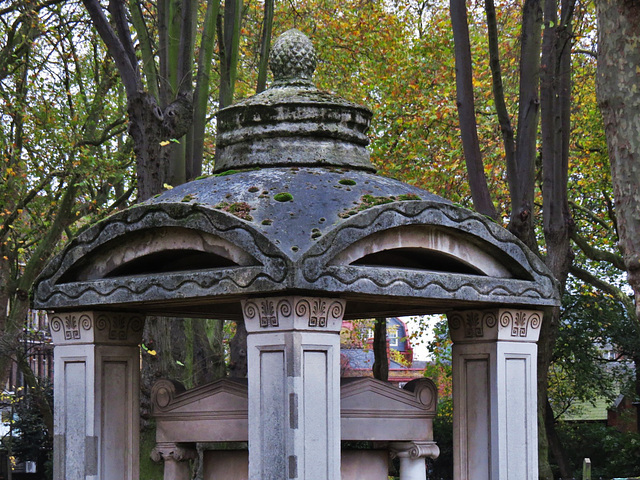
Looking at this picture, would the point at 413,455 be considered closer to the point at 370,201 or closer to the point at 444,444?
the point at 370,201

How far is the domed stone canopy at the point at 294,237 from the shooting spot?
4863 millimetres

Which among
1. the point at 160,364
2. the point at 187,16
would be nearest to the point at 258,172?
the point at 187,16

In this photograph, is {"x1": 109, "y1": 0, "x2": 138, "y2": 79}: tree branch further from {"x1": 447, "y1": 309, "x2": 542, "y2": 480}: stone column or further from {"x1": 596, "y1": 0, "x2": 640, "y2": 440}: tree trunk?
{"x1": 596, "y1": 0, "x2": 640, "y2": 440}: tree trunk

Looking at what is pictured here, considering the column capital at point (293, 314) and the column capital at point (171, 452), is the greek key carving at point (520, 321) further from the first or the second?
the column capital at point (171, 452)

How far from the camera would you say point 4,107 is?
54.6ft

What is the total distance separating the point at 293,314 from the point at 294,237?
0.38m

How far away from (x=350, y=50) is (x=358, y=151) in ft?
50.0

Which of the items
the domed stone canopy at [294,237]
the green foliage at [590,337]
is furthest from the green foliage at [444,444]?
the domed stone canopy at [294,237]

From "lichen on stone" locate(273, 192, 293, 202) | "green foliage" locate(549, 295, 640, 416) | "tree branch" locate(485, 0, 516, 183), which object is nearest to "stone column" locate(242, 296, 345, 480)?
"lichen on stone" locate(273, 192, 293, 202)

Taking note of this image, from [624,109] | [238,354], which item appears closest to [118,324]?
[624,109]

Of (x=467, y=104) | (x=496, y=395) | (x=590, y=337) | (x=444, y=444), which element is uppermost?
(x=467, y=104)

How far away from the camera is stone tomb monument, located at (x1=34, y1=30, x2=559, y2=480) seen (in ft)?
15.8

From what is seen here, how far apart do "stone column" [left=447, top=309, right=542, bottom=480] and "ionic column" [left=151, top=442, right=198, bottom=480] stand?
1.63 metres

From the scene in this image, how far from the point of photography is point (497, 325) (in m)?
5.70
